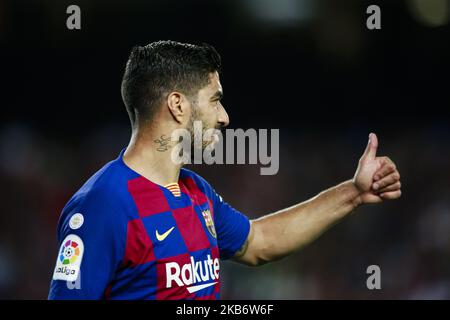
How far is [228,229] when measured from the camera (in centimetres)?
361

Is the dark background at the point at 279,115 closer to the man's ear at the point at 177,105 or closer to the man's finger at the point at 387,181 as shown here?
the man's finger at the point at 387,181

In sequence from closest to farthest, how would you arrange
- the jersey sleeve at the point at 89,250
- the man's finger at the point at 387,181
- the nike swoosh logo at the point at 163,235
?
the jersey sleeve at the point at 89,250, the nike swoosh logo at the point at 163,235, the man's finger at the point at 387,181

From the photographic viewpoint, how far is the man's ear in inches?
131

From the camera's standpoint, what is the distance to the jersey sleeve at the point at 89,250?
9.34 ft

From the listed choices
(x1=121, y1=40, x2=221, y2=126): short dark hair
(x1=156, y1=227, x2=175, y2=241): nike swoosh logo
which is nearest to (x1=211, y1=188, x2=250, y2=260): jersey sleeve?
(x1=156, y1=227, x2=175, y2=241): nike swoosh logo

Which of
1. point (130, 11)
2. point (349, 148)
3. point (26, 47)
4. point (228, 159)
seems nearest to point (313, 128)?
point (349, 148)

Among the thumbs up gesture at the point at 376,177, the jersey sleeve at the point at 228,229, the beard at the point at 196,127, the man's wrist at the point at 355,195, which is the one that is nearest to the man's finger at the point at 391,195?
the thumbs up gesture at the point at 376,177

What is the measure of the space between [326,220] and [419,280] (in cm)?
492

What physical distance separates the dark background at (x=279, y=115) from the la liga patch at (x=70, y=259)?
5.29 m

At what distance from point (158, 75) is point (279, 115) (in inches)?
243

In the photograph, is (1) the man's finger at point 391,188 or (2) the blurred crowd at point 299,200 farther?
(2) the blurred crowd at point 299,200

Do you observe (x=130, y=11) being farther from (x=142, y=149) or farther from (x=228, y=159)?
(x=142, y=149)

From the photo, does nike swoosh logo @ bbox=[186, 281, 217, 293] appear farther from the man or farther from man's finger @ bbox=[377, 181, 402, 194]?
man's finger @ bbox=[377, 181, 402, 194]

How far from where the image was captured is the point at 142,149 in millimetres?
3277
